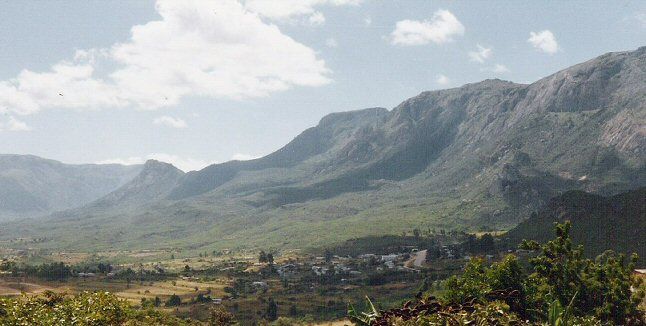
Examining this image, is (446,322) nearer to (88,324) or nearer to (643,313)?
(88,324)

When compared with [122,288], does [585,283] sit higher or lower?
higher

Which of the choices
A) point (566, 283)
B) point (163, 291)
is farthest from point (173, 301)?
point (566, 283)

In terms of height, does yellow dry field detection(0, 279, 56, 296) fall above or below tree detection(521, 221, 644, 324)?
below

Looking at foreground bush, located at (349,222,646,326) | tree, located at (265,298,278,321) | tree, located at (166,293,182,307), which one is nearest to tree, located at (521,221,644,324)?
foreground bush, located at (349,222,646,326)

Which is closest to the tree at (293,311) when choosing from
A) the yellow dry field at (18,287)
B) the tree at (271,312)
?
the tree at (271,312)

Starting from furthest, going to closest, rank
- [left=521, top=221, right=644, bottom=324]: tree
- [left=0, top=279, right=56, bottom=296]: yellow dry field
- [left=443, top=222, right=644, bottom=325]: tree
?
[left=0, top=279, right=56, bottom=296]: yellow dry field < [left=521, top=221, right=644, bottom=324]: tree < [left=443, top=222, right=644, bottom=325]: tree

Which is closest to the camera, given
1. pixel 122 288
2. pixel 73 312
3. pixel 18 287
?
pixel 73 312

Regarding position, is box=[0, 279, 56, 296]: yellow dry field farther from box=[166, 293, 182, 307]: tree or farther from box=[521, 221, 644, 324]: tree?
box=[521, 221, 644, 324]: tree

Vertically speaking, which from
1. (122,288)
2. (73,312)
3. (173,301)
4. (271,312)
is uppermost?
(73,312)

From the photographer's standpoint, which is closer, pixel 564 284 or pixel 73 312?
pixel 73 312

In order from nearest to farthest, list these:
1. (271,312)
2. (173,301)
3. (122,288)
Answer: (271,312) < (173,301) < (122,288)

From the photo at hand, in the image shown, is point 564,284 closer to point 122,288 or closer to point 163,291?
point 163,291

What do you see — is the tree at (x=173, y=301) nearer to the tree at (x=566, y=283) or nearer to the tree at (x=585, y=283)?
the tree at (x=566, y=283)

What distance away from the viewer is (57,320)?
2542 cm
